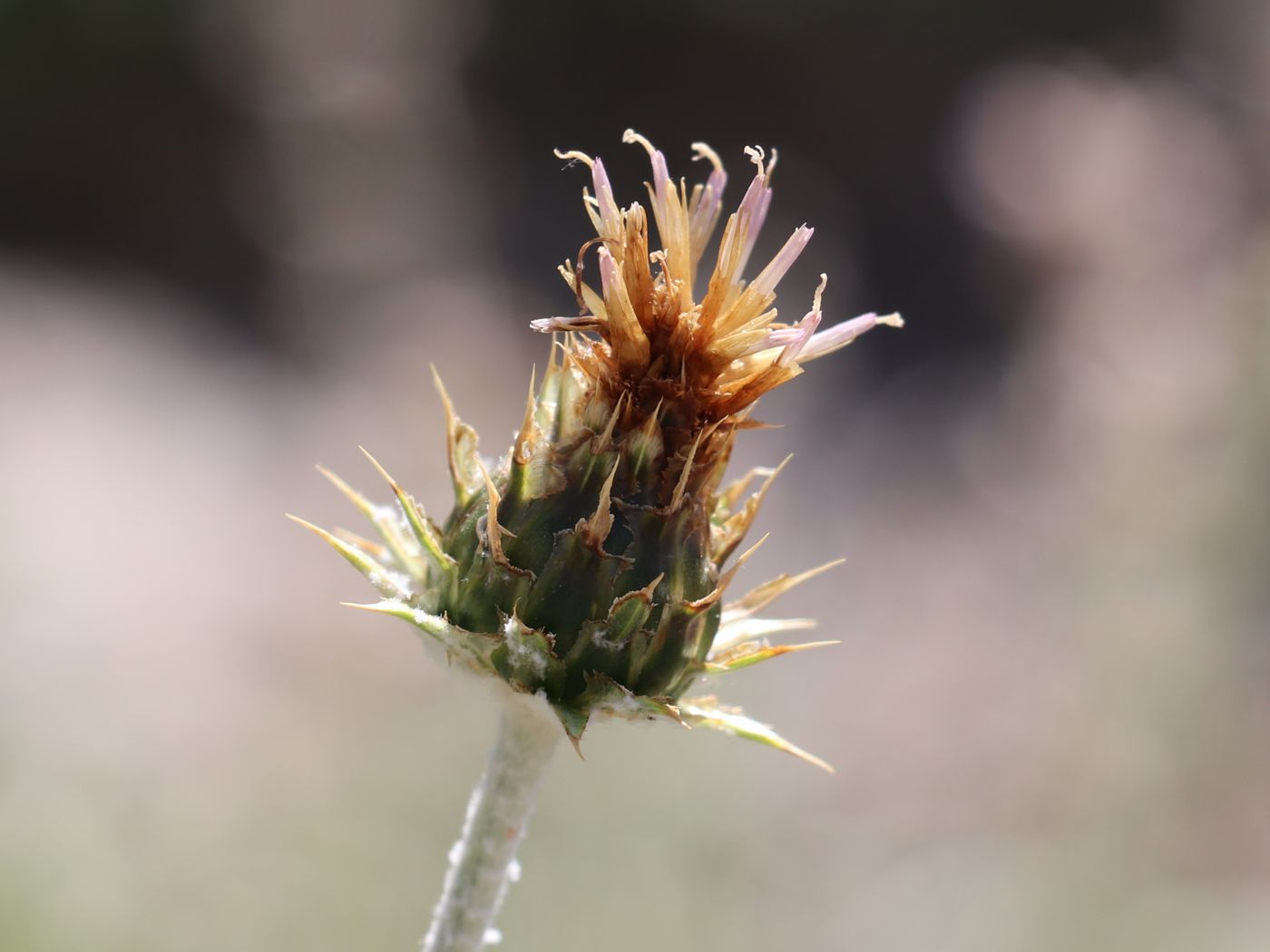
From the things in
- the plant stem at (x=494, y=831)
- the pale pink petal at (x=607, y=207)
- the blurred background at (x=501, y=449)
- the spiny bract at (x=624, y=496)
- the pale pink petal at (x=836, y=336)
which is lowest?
the plant stem at (x=494, y=831)

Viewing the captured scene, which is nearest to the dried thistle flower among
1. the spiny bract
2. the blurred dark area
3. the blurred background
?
the spiny bract

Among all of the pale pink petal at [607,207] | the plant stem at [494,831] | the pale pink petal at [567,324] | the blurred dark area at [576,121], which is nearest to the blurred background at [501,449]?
the blurred dark area at [576,121]

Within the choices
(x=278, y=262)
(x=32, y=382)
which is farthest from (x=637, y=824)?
(x=278, y=262)

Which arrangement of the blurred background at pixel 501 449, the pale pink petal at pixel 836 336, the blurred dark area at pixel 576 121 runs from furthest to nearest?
1. the blurred dark area at pixel 576 121
2. the blurred background at pixel 501 449
3. the pale pink petal at pixel 836 336

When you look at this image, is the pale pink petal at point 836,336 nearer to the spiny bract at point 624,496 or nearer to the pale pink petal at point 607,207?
the spiny bract at point 624,496

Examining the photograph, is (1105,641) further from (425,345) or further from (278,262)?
(278,262)

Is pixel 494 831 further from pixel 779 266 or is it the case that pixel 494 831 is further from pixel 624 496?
pixel 779 266

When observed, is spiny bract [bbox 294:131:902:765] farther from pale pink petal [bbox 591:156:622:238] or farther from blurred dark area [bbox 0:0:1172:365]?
blurred dark area [bbox 0:0:1172:365]
